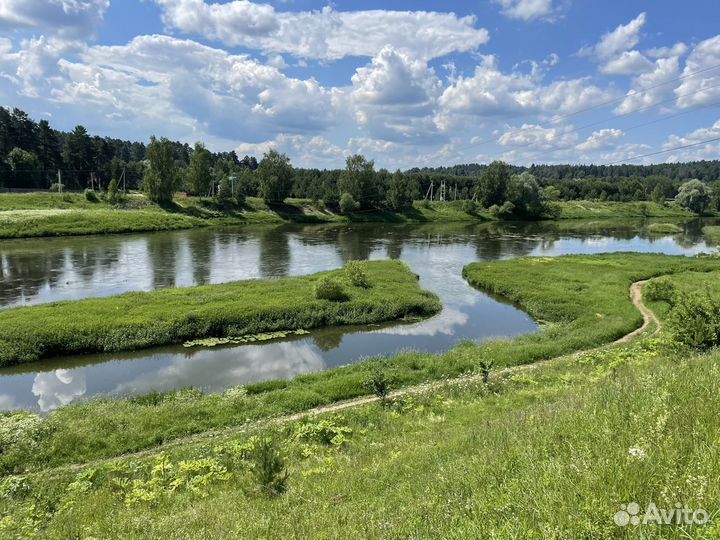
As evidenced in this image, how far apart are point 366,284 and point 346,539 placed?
29.6 m

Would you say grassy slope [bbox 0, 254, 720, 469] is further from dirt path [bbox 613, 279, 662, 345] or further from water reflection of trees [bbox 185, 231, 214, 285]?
water reflection of trees [bbox 185, 231, 214, 285]

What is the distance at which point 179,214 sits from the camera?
91812 mm

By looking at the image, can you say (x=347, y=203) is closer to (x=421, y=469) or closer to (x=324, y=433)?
(x=324, y=433)

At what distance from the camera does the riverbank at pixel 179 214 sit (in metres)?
71.6

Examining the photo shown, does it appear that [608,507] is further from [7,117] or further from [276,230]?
[7,117]

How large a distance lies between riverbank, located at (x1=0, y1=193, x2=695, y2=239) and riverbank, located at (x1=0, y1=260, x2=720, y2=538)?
67.9 meters

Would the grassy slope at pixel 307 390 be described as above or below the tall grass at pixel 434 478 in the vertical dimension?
below

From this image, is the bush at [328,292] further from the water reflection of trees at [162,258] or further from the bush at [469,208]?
the bush at [469,208]

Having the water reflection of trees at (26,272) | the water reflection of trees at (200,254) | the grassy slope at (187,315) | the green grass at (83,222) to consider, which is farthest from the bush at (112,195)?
the grassy slope at (187,315)

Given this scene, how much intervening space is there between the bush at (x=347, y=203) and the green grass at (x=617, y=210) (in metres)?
67.6

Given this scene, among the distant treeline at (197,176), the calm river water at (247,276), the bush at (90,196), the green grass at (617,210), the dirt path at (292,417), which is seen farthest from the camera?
the green grass at (617,210)

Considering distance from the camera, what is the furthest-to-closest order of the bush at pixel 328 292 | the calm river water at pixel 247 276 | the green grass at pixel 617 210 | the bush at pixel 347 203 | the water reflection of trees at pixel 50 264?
the green grass at pixel 617 210 → the bush at pixel 347 203 → the water reflection of trees at pixel 50 264 → the bush at pixel 328 292 → the calm river water at pixel 247 276

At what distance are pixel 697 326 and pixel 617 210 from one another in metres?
161

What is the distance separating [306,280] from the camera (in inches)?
1489
